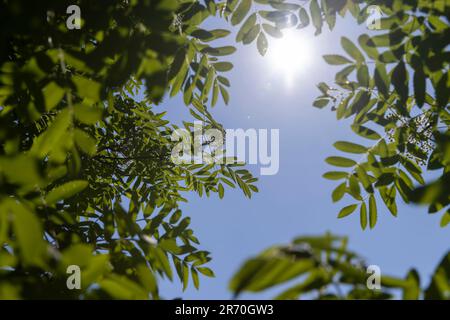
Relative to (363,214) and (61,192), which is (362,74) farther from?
(61,192)

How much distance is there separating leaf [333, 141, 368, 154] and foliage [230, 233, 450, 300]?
1.24 meters

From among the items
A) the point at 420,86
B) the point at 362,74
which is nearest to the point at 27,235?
the point at 420,86

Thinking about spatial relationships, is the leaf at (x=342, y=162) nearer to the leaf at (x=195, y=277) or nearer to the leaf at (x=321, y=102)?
the leaf at (x=321, y=102)

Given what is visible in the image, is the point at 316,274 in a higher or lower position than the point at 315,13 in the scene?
lower

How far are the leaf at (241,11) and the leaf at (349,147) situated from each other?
1172mm

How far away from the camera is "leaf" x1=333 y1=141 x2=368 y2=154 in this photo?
2570 mm

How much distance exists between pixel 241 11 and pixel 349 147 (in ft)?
4.18

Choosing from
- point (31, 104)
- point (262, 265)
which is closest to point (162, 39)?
point (31, 104)

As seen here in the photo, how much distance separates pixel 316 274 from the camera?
117 cm

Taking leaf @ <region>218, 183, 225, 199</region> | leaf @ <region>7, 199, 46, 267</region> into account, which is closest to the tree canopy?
leaf @ <region>7, 199, 46, 267</region>

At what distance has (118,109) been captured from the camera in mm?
4391

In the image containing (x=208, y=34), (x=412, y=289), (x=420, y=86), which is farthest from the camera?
(x=208, y=34)

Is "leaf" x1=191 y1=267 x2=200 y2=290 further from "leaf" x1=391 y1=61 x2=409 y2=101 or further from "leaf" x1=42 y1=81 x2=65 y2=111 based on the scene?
"leaf" x1=391 y1=61 x2=409 y2=101

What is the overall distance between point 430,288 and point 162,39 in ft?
5.05
